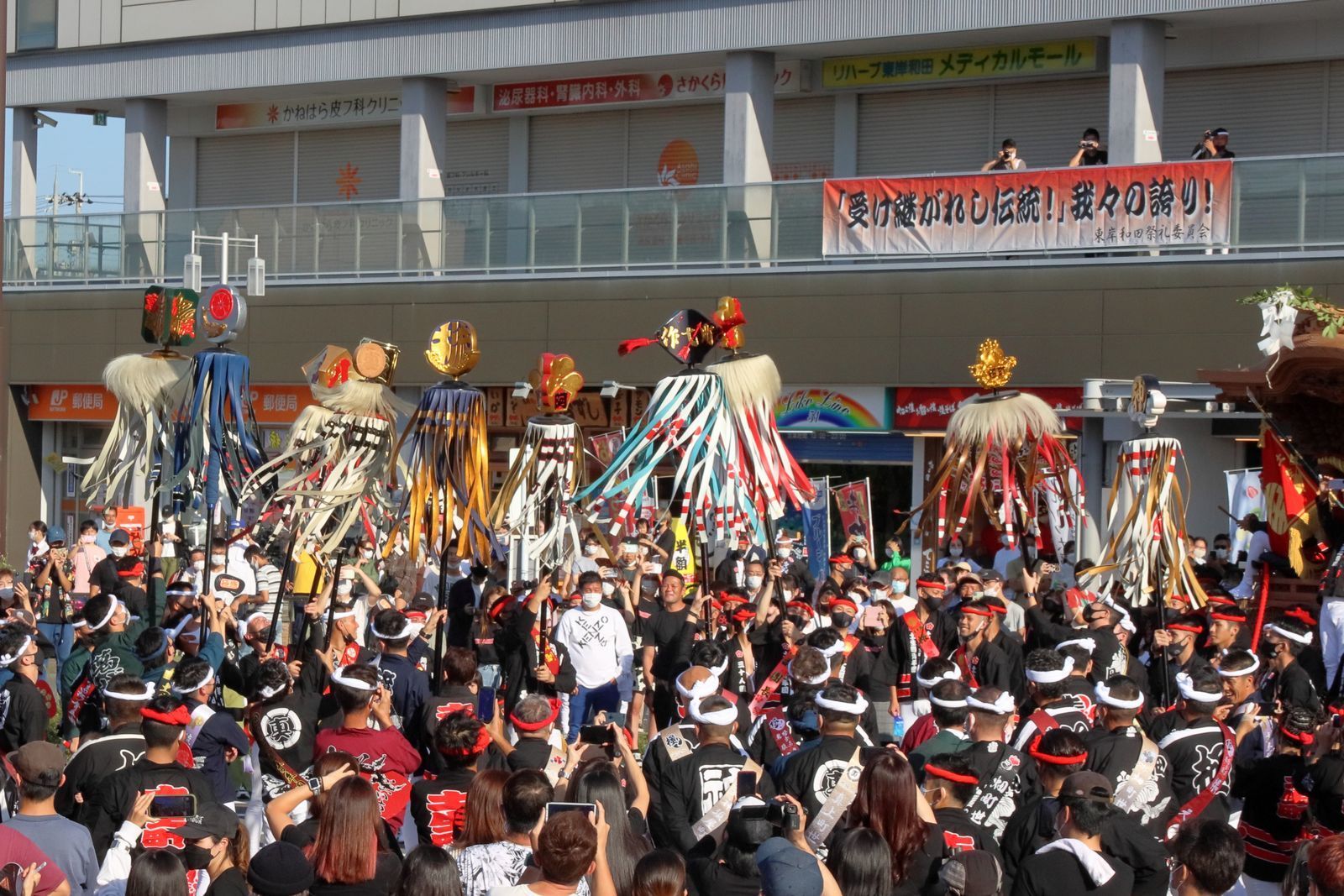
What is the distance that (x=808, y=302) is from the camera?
22453 mm

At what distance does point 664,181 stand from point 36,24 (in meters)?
11.4

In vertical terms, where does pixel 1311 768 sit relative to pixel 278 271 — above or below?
below

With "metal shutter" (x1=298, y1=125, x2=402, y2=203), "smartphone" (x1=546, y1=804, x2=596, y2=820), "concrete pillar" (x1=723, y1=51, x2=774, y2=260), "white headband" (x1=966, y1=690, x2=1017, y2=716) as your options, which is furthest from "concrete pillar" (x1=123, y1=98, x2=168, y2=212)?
"smartphone" (x1=546, y1=804, x2=596, y2=820)

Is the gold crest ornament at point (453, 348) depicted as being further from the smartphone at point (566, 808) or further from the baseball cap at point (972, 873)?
the baseball cap at point (972, 873)

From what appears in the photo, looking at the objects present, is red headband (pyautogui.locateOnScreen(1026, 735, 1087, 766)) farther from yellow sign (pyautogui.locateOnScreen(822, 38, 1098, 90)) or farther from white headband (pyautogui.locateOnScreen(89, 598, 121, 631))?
yellow sign (pyautogui.locateOnScreen(822, 38, 1098, 90))

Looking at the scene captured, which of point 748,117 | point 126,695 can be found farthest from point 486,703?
point 748,117

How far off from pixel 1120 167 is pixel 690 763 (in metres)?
14.0

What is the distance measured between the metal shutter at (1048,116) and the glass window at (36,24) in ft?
51.8

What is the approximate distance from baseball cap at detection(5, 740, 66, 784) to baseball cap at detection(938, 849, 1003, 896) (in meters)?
3.35

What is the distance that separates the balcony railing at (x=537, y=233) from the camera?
1927cm

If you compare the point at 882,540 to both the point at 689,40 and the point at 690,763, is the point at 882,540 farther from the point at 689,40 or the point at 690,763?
the point at 690,763

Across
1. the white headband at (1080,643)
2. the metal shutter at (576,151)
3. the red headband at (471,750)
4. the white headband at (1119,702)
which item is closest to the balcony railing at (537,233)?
the metal shutter at (576,151)

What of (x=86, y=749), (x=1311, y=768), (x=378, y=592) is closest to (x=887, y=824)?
(x=1311, y=768)

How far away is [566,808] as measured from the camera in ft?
19.6
